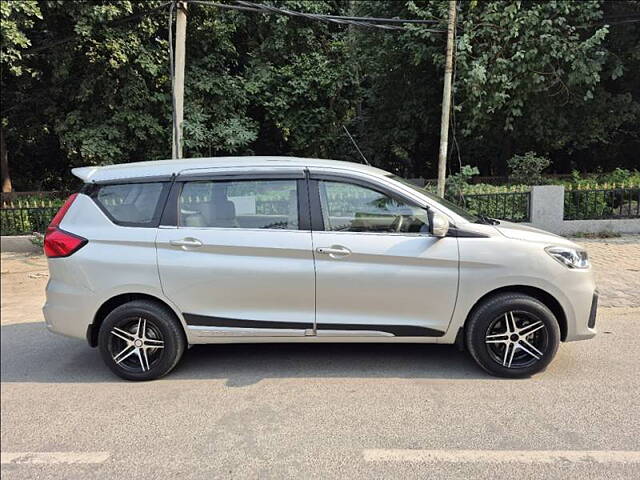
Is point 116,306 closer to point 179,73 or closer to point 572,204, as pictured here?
point 179,73

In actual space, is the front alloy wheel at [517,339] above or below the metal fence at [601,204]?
below

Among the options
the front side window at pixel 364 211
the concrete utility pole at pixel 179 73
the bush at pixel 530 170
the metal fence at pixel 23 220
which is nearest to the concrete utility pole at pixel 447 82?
the bush at pixel 530 170

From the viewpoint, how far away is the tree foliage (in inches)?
456

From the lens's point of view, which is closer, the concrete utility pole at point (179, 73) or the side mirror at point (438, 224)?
the side mirror at point (438, 224)

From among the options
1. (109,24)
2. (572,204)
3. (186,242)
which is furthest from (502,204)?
(109,24)

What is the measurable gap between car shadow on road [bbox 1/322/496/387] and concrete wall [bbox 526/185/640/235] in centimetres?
725

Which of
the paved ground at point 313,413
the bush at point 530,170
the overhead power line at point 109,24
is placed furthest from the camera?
the bush at point 530,170

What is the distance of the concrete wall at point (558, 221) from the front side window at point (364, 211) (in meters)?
7.91

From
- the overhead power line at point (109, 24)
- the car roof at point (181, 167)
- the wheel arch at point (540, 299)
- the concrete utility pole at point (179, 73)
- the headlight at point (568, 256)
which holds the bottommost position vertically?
the wheel arch at point (540, 299)

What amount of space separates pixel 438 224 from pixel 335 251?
0.83 m

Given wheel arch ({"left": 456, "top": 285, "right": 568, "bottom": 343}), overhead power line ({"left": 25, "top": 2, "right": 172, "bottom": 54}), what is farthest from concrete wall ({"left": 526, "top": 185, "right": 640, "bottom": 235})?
overhead power line ({"left": 25, "top": 2, "right": 172, "bottom": 54})

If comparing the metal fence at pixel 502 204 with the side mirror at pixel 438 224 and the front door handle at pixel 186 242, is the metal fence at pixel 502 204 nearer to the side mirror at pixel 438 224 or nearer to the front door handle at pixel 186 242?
the side mirror at pixel 438 224

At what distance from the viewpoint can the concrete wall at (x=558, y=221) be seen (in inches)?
424

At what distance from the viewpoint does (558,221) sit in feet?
35.6
